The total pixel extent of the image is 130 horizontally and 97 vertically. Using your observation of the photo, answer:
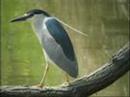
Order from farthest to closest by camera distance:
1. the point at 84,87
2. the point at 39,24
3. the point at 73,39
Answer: the point at 73,39
the point at 39,24
the point at 84,87

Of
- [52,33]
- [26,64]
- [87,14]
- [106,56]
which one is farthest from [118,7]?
[52,33]

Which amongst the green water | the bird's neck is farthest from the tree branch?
the green water

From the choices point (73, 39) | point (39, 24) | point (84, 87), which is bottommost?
point (73, 39)

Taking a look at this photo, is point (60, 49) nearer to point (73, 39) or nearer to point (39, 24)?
point (39, 24)

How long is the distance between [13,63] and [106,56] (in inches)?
39.6

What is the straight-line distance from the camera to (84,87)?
2.04 m

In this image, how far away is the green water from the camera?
4.29 meters

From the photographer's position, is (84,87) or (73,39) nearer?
(84,87)

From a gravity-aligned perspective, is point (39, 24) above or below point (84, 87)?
above

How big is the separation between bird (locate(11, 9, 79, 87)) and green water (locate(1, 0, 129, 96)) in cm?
58

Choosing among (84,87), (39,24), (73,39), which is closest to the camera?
(84,87)

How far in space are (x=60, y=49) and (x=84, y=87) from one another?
1.11ft

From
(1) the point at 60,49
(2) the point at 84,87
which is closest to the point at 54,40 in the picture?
(1) the point at 60,49

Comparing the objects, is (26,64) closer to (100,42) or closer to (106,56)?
(106,56)
